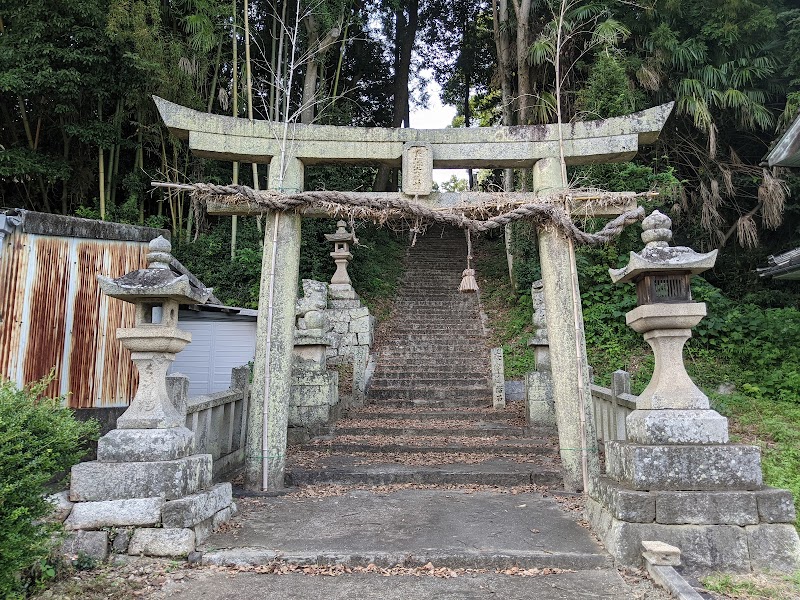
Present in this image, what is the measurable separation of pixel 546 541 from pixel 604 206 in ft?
11.9

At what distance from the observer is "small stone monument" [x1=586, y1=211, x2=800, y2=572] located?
12.9 ft

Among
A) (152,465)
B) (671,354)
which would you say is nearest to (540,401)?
Answer: (671,354)

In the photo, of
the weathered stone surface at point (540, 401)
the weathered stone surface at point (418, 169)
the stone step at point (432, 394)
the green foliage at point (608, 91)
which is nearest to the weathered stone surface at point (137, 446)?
the weathered stone surface at point (418, 169)

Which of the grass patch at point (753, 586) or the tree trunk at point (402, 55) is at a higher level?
the tree trunk at point (402, 55)

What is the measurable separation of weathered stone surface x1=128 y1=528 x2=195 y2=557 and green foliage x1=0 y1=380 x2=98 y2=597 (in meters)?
0.74

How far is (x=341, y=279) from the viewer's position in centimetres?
1424

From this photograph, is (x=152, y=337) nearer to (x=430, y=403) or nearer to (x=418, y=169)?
(x=418, y=169)

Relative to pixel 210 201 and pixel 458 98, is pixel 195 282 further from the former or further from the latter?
pixel 458 98

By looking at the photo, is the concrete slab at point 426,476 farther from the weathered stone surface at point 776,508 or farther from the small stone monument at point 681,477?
the weathered stone surface at point 776,508

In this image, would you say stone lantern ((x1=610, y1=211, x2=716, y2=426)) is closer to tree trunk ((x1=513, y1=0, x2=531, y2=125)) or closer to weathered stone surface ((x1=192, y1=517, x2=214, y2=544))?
weathered stone surface ((x1=192, y1=517, x2=214, y2=544))

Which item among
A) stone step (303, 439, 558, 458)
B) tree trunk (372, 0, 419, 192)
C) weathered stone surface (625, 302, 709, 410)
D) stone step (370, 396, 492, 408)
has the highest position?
tree trunk (372, 0, 419, 192)

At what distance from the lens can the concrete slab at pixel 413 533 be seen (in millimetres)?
4066

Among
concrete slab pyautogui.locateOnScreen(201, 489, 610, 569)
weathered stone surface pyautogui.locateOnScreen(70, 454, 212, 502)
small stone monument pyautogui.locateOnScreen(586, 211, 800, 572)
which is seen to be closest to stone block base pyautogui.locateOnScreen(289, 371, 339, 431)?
concrete slab pyautogui.locateOnScreen(201, 489, 610, 569)

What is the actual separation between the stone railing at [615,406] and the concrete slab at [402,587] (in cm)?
268
